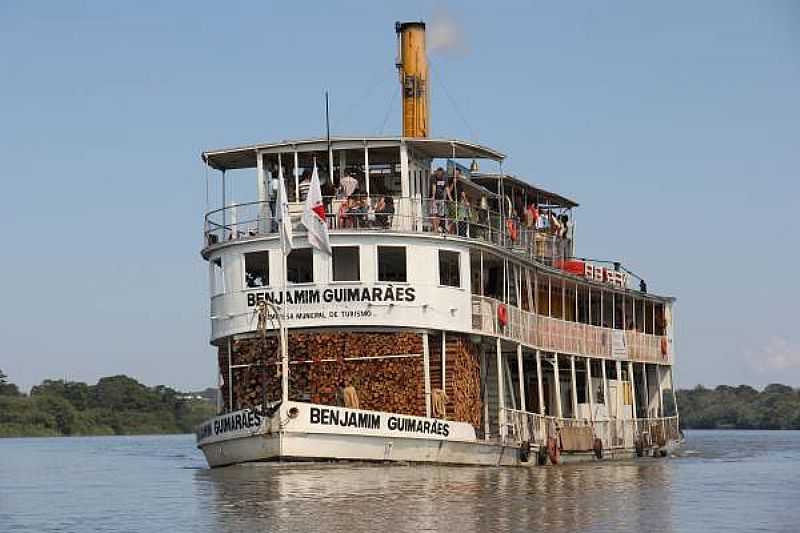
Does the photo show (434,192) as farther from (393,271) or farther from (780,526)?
(780,526)

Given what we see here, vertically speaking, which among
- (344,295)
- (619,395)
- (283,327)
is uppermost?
(344,295)

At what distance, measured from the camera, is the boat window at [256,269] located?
37.4 metres

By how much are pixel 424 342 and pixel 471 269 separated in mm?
5098

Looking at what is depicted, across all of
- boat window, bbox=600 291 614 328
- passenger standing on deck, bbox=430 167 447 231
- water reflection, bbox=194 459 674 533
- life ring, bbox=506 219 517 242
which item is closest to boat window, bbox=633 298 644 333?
boat window, bbox=600 291 614 328

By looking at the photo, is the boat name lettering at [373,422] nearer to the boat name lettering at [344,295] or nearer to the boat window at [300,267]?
the boat name lettering at [344,295]

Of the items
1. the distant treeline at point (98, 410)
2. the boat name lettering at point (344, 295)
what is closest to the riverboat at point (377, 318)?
the boat name lettering at point (344, 295)

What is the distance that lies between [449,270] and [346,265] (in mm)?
2820

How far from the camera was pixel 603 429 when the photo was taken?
45750 mm

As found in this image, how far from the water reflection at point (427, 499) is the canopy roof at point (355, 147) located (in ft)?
25.3

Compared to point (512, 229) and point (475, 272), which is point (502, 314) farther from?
point (512, 229)

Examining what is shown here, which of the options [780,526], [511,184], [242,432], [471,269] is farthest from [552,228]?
[780,526]

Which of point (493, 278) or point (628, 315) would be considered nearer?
point (493, 278)

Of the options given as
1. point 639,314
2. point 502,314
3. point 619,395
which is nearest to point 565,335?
point 619,395

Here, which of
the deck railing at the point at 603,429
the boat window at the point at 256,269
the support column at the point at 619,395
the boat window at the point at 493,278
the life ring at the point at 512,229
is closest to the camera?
the boat window at the point at 256,269
